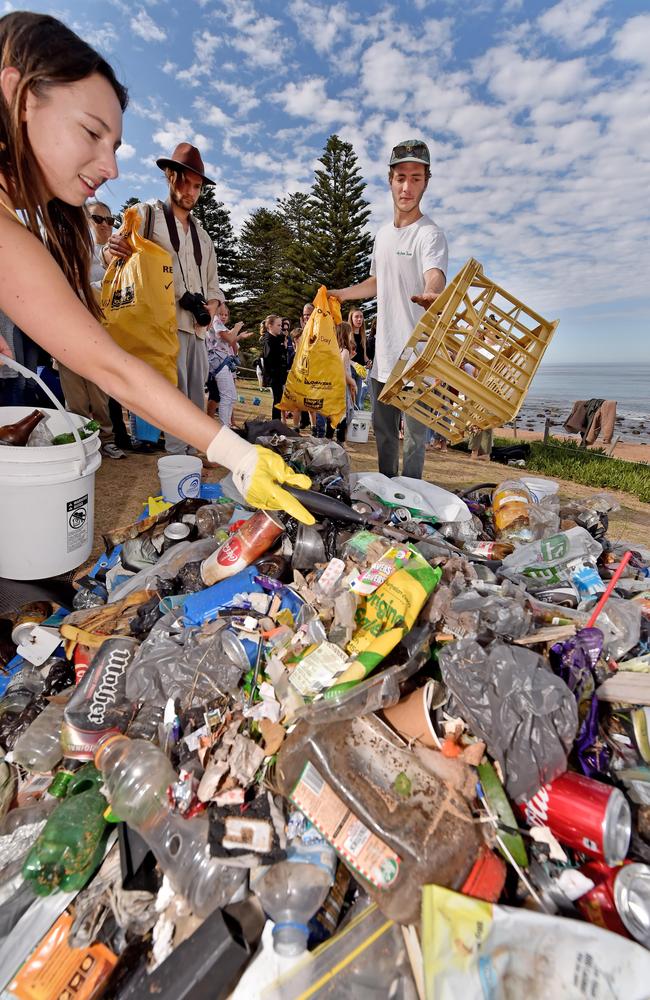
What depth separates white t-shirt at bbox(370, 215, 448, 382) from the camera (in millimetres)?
3113

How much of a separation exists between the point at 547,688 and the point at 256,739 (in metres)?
0.86

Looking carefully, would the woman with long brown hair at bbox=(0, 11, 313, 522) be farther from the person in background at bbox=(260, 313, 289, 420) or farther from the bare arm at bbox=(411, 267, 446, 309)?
the person in background at bbox=(260, 313, 289, 420)

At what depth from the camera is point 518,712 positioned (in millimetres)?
1287

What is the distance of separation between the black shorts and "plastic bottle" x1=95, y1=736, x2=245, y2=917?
17.0 feet

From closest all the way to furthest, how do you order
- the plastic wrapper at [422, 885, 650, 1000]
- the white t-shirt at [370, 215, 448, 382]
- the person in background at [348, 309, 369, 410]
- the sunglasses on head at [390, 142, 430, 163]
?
1. the plastic wrapper at [422, 885, 650, 1000]
2. the sunglasses on head at [390, 142, 430, 163]
3. the white t-shirt at [370, 215, 448, 382]
4. the person in background at [348, 309, 369, 410]

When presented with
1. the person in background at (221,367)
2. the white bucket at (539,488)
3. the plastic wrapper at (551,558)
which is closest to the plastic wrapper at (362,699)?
the plastic wrapper at (551,558)

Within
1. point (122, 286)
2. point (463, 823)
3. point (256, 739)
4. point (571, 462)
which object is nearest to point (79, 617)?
point (256, 739)

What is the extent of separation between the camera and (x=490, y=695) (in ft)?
4.34

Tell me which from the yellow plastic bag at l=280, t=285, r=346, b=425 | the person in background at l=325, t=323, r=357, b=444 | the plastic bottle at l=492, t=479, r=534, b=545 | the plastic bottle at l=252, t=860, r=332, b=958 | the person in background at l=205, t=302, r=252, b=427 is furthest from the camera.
Answer: the person in background at l=325, t=323, r=357, b=444

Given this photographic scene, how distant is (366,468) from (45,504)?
11.8 feet

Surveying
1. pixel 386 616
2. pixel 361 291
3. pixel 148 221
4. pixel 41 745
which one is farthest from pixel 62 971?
pixel 148 221

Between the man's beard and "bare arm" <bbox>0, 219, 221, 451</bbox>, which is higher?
the man's beard

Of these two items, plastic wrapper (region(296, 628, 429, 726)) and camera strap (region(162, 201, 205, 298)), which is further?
camera strap (region(162, 201, 205, 298))

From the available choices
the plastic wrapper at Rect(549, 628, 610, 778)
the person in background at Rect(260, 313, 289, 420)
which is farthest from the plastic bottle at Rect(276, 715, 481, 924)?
the person in background at Rect(260, 313, 289, 420)
